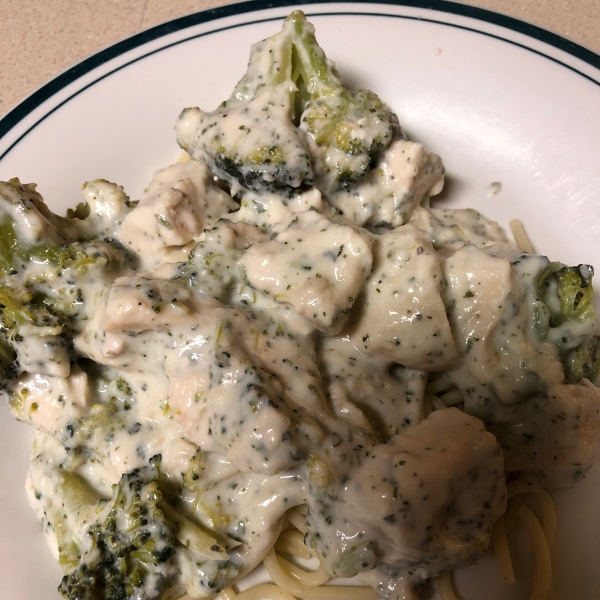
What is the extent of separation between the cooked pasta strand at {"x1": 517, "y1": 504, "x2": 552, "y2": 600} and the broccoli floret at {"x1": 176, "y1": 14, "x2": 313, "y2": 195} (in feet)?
4.34

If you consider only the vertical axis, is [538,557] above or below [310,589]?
below

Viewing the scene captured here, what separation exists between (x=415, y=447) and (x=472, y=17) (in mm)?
1724

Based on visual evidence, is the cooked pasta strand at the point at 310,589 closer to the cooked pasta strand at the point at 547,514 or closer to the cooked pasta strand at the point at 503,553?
the cooked pasta strand at the point at 503,553

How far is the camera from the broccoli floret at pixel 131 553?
1.57 m

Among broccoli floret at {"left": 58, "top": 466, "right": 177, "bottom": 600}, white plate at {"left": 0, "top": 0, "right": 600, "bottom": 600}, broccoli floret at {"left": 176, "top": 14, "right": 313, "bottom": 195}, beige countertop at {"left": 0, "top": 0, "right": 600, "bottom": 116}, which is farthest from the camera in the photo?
beige countertop at {"left": 0, "top": 0, "right": 600, "bottom": 116}

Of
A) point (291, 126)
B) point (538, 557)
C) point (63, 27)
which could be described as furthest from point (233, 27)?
point (538, 557)

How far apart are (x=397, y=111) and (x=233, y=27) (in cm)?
82

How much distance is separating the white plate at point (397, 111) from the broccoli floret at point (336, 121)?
0.29m

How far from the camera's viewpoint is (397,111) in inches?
88.7

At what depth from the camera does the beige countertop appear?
282 cm

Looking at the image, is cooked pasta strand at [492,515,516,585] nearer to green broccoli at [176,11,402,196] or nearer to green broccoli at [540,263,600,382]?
green broccoli at [540,263,600,382]

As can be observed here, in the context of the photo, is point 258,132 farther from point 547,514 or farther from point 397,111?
point 547,514

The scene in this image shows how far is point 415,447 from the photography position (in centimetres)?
152

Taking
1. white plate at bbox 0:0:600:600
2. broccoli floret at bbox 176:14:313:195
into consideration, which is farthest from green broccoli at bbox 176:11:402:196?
white plate at bbox 0:0:600:600
